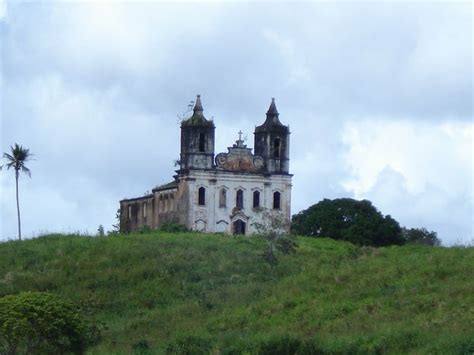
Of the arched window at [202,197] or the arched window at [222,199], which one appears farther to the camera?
the arched window at [222,199]

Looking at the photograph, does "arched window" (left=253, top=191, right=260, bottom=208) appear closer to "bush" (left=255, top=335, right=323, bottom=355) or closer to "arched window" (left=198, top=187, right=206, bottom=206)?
"arched window" (left=198, top=187, right=206, bottom=206)

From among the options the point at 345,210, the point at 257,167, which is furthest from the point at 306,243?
the point at 257,167

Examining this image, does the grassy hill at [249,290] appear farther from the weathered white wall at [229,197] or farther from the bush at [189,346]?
the weathered white wall at [229,197]

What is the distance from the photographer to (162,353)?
3938 cm

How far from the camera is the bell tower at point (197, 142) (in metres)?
85.6

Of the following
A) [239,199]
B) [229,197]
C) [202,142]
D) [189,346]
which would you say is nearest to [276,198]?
[239,199]

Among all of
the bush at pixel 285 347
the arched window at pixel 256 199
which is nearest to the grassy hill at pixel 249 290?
the bush at pixel 285 347

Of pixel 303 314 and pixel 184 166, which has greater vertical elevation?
pixel 184 166

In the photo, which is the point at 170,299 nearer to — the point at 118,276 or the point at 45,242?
the point at 118,276

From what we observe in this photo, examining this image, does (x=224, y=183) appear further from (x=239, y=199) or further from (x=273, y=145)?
(x=273, y=145)

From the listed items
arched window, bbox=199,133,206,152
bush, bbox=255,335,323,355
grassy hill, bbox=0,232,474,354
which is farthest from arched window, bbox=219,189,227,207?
bush, bbox=255,335,323,355

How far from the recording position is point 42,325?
39.5 metres

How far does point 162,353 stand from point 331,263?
13699 mm

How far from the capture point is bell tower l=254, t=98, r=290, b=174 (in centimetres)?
8850
